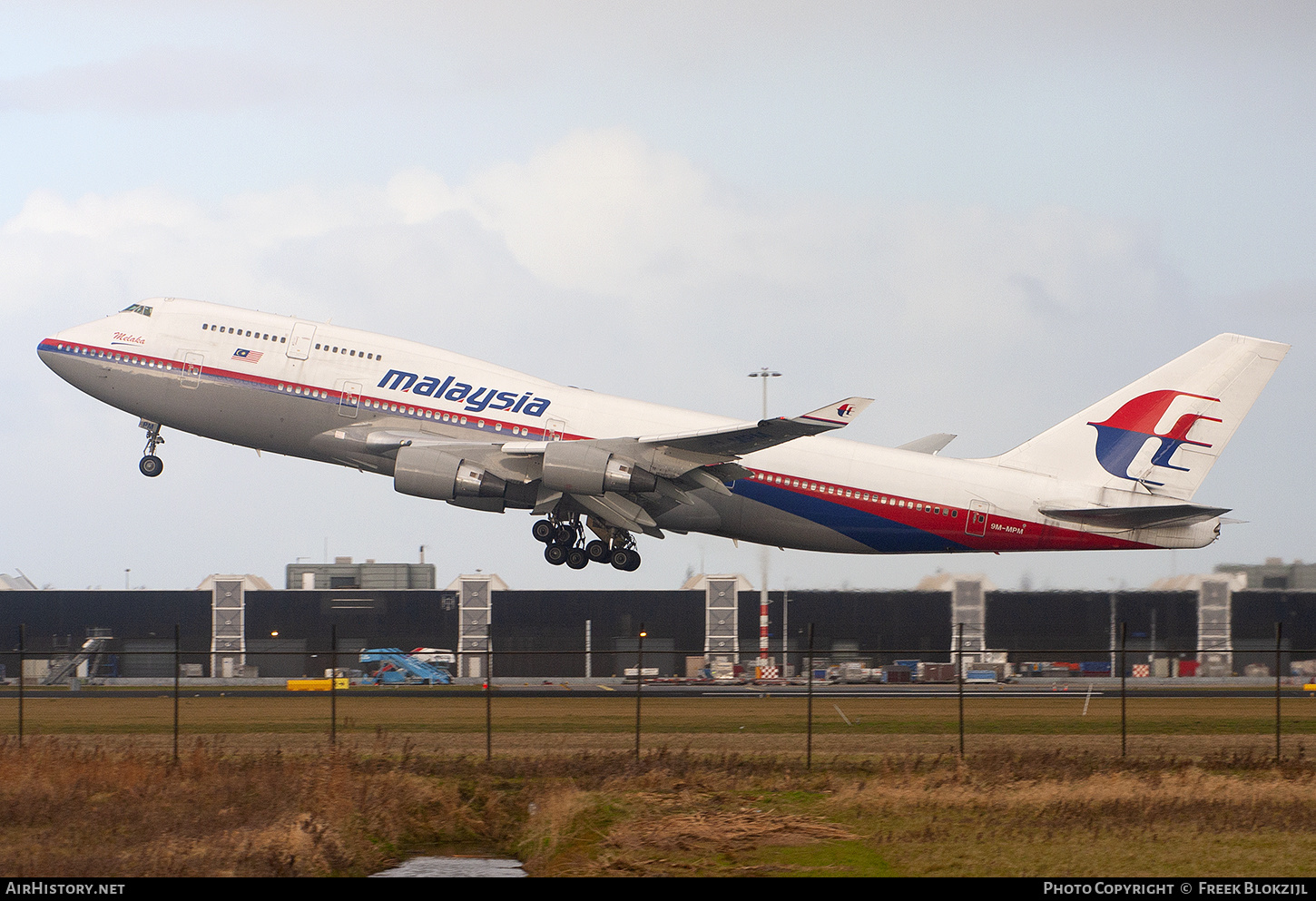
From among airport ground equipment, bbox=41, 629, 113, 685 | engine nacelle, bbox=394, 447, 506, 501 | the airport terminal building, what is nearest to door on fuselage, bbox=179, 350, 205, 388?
engine nacelle, bbox=394, 447, 506, 501

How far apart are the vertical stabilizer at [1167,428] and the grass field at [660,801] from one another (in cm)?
922

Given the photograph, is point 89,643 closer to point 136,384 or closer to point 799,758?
point 136,384

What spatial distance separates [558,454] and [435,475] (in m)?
3.38

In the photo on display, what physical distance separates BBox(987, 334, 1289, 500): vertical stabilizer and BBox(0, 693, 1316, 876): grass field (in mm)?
9219

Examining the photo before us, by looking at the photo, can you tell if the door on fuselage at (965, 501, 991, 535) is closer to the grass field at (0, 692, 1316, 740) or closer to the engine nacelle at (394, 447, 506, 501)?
the grass field at (0, 692, 1316, 740)

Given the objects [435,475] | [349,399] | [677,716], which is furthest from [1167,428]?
[349,399]

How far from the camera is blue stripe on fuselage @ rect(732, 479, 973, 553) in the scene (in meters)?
35.6

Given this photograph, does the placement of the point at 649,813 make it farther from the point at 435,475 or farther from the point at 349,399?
the point at 349,399

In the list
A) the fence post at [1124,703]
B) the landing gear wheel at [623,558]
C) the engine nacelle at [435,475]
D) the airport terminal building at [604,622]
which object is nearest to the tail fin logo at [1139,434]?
the fence post at [1124,703]

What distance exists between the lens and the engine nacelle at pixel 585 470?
111ft

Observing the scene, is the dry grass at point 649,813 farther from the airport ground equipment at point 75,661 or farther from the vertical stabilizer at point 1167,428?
the airport ground equipment at point 75,661

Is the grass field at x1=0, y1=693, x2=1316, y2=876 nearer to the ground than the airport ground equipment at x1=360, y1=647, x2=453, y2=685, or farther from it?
farther from it

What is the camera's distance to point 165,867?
1533 centimetres

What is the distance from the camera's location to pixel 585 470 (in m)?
33.8
